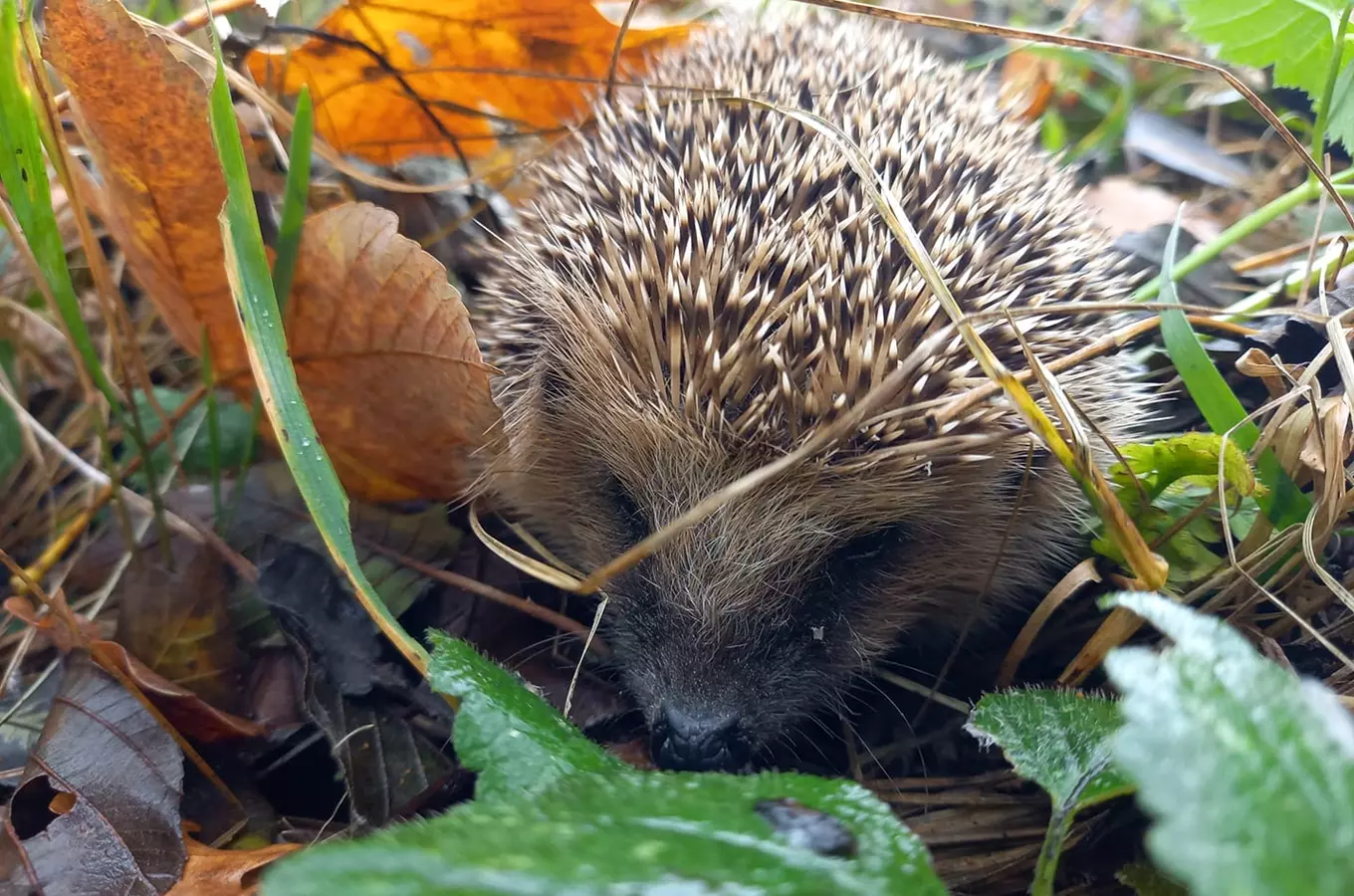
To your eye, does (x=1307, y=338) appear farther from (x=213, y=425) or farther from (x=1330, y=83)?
(x=213, y=425)

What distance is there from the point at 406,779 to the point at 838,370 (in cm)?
87

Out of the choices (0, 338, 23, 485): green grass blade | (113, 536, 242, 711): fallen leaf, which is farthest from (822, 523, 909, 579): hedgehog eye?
(0, 338, 23, 485): green grass blade

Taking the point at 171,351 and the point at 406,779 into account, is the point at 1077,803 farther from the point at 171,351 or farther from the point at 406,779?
the point at 171,351

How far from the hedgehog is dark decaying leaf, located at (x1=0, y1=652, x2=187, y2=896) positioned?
2.20 ft

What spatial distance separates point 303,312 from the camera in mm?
1668

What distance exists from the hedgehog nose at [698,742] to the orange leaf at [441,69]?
4.06ft

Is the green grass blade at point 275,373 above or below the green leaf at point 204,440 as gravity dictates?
above

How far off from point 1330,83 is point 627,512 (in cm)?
139

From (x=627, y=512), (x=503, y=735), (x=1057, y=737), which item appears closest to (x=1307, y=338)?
(x=1057, y=737)

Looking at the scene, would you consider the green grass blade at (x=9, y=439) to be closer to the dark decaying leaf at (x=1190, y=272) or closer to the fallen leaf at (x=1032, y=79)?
the dark decaying leaf at (x=1190, y=272)

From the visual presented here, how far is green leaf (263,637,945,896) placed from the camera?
760 millimetres

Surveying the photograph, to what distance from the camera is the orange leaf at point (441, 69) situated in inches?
78.4

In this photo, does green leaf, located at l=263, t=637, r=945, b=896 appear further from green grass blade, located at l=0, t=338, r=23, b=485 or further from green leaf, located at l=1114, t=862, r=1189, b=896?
green grass blade, located at l=0, t=338, r=23, b=485

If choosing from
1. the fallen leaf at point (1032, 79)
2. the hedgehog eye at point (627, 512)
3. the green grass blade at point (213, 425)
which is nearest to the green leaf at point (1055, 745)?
the hedgehog eye at point (627, 512)
